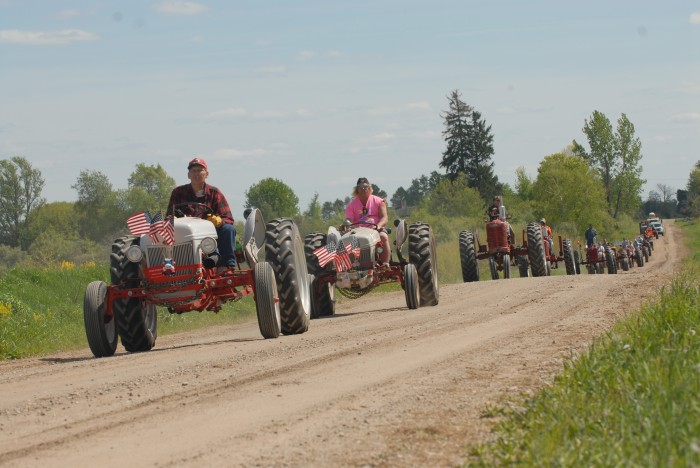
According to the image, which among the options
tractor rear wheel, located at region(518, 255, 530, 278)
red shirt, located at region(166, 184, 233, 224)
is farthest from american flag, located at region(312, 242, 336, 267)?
tractor rear wheel, located at region(518, 255, 530, 278)

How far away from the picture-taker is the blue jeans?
13156 millimetres

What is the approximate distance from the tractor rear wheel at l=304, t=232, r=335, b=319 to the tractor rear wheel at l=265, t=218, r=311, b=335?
3.76 m

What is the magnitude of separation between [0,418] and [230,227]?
221 inches

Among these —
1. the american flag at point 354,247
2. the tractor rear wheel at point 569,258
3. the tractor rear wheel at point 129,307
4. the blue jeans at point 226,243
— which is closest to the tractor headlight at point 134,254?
the tractor rear wheel at point 129,307

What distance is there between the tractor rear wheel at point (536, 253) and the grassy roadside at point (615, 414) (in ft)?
67.3

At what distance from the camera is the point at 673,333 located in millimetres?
8570

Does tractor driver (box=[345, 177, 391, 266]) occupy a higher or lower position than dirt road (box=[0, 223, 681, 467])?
higher

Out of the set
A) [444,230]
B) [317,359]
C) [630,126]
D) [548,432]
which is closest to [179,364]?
[317,359]

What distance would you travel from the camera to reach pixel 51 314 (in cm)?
1802

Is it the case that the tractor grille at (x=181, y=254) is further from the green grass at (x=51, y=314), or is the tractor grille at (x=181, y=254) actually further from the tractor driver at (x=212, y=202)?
the green grass at (x=51, y=314)

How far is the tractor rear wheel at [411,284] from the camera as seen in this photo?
17.2 m

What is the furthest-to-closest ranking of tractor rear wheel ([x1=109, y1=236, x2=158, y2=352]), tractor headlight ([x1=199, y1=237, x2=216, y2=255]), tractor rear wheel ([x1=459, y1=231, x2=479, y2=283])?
tractor rear wheel ([x1=459, y1=231, x2=479, y2=283]) < tractor rear wheel ([x1=109, y1=236, x2=158, y2=352]) < tractor headlight ([x1=199, y1=237, x2=216, y2=255])

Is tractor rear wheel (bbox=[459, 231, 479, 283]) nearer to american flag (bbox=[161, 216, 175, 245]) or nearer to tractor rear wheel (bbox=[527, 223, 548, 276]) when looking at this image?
tractor rear wheel (bbox=[527, 223, 548, 276])

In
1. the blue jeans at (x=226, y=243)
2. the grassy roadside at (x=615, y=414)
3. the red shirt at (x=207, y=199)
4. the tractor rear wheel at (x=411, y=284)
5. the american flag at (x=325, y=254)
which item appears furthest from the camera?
the tractor rear wheel at (x=411, y=284)
